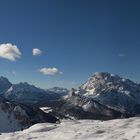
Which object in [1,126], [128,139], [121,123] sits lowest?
[128,139]

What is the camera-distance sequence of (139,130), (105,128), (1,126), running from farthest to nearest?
(1,126) < (105,128) < (139,130)

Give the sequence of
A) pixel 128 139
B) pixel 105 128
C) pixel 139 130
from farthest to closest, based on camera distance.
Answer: pixel 105 128 → pixel 139 130 → pixel 128 139

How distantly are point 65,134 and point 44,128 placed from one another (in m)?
8.07

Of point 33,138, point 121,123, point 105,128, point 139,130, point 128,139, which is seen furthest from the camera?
point 121,123

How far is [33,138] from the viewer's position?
42.4m

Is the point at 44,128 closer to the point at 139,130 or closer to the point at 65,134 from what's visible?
the point at 65,134

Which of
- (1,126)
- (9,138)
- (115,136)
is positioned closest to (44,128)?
(9,138)

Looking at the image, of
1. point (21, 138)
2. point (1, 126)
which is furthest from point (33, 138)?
point (1, 126)

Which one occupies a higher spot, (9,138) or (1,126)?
(1,126)

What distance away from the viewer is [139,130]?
3912cm

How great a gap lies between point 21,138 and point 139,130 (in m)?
13.8

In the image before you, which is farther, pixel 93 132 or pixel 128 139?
pixel 93 132

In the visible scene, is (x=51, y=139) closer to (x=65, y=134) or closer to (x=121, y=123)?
(x=65, y=134)

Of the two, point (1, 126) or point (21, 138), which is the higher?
point (1, 126)
